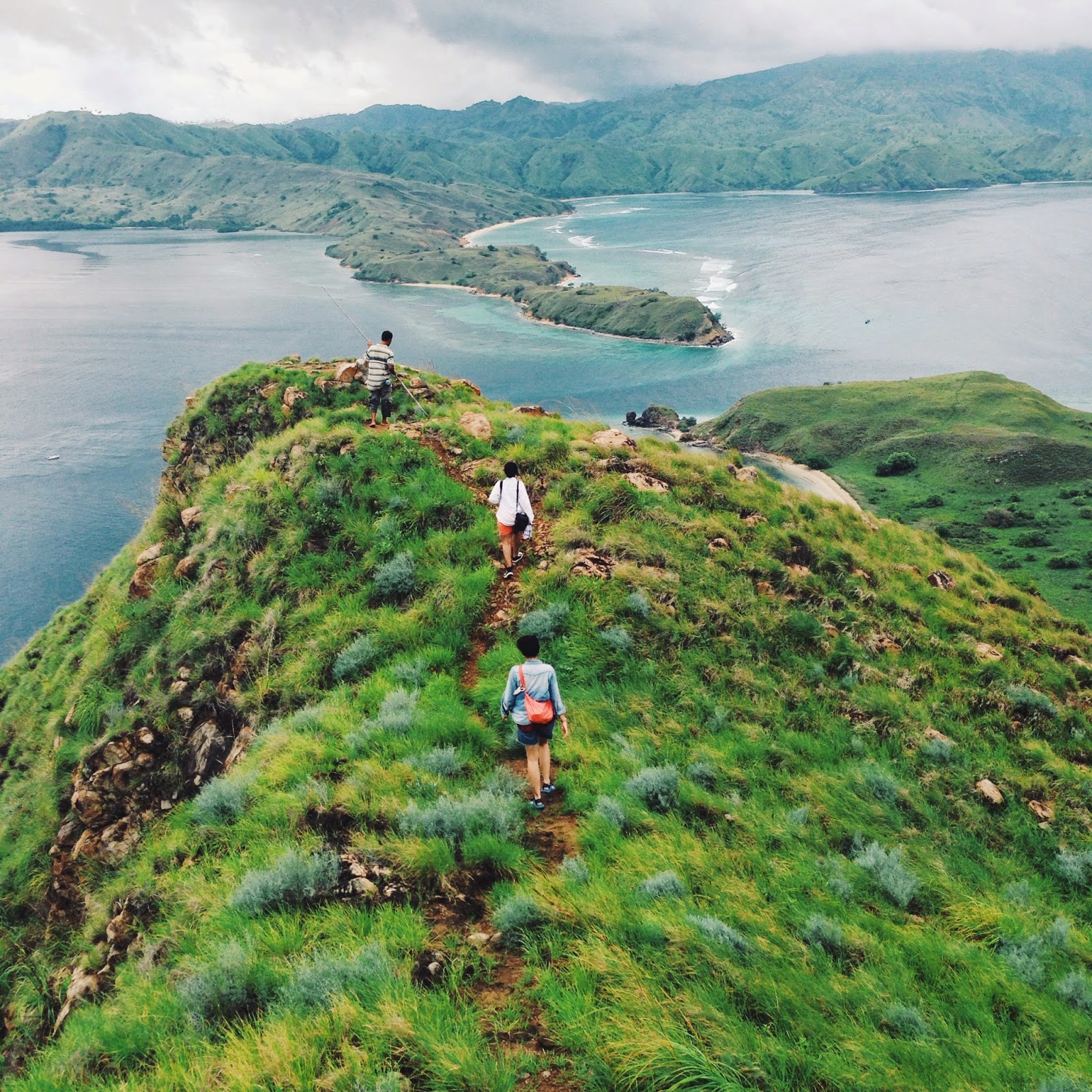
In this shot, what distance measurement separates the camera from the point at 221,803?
325 inches

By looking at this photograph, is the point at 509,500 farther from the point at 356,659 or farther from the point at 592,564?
the point at 356,659

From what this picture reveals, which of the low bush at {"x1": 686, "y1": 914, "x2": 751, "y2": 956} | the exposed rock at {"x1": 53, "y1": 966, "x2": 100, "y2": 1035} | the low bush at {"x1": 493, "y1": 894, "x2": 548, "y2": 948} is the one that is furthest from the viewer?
the exposed rock at {"x1": 53, "y1": 966, "x2": 100, "y2": 1035}

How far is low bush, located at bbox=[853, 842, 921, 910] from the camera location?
279 inches

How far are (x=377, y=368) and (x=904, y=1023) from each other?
644 inches

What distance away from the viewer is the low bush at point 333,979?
17.1 ft

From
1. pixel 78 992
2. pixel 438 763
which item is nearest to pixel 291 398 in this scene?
pixel 438 763

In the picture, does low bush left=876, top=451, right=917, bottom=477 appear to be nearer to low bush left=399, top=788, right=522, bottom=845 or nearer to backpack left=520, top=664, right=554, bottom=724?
backpack left=520, top=664, right=554, bottom=724

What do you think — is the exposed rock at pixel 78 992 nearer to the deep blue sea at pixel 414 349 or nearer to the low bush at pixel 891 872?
the low bush at pixel 891 872

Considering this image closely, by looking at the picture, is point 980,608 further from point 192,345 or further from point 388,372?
point 192,345

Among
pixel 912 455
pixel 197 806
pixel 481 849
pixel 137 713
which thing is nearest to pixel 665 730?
pixel 481 849

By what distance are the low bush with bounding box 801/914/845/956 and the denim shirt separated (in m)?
3.34

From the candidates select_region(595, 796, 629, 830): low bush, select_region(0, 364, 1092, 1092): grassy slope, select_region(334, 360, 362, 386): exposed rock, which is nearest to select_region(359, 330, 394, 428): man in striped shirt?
select_region(0, 364, 1092, 1092): grassy slope

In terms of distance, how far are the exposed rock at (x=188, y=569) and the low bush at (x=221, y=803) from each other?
7.88 m

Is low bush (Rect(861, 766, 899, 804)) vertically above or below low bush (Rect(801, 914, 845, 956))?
below
